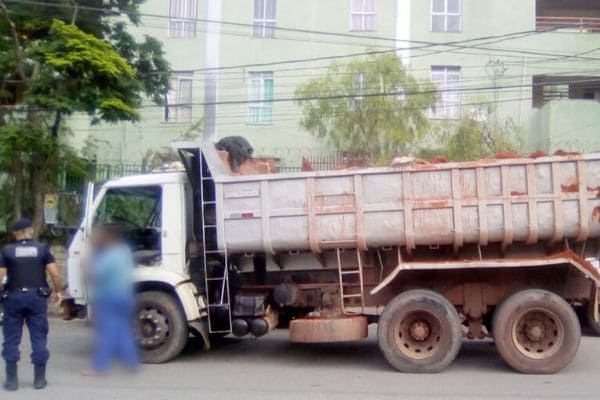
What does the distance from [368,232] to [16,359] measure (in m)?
4.10

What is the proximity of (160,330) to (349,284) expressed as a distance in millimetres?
2397

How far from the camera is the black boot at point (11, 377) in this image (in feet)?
30.0

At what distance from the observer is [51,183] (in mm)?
19266

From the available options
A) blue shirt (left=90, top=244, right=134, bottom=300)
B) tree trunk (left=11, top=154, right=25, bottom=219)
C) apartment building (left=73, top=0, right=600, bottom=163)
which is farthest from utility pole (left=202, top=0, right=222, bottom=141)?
blue shirt (left=90, top=244, right=134, bottom=300)

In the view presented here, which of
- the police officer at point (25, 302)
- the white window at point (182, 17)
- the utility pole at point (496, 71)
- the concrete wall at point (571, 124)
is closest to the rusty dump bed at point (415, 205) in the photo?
the police officer at point (25, 302)

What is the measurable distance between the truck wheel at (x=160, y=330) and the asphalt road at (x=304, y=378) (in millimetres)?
172

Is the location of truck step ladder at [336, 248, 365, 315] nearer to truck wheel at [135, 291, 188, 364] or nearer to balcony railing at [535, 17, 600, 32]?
truck wheel at [135, 291, 188, 364]

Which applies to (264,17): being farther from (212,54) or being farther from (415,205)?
(415,205)

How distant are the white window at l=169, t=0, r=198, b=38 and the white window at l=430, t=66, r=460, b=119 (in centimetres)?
817

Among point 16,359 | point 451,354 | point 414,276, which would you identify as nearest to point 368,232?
point 414,276

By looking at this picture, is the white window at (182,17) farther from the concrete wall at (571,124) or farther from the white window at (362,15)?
the concrete wall at (571,124)

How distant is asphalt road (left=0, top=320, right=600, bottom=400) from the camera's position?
9055 millimetres

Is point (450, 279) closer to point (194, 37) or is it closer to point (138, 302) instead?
point (138, 302)

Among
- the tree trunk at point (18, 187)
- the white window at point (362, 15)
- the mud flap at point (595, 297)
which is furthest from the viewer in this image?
the white window at point (362, 15)
